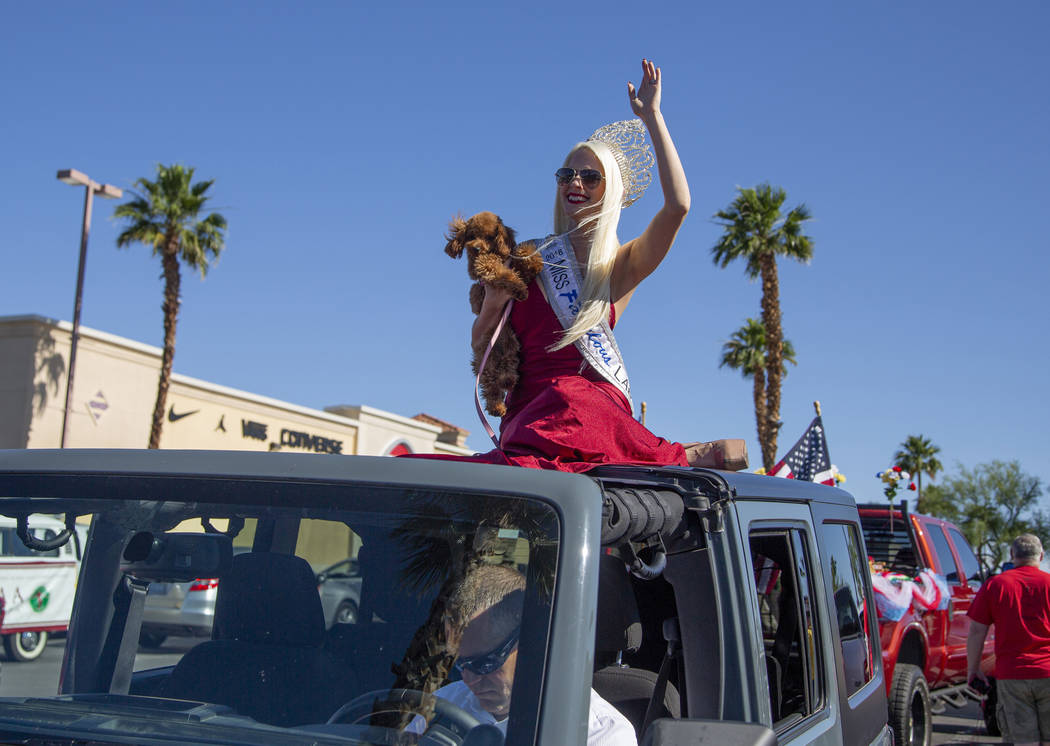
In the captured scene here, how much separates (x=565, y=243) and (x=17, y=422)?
22.7 metres

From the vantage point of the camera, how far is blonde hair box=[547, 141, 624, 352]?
276cm

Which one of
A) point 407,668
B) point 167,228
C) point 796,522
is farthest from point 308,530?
point 167,228

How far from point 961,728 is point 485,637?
9816 mm

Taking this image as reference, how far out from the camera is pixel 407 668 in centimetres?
165

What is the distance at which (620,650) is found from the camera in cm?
218

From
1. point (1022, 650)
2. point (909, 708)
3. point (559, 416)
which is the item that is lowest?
point (909, 708)

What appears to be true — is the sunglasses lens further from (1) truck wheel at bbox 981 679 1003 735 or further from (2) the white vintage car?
(1) truck wheel at bbox 981 679 1003 735

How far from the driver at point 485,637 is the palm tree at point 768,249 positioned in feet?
80.2

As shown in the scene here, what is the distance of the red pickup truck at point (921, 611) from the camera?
6.25 m

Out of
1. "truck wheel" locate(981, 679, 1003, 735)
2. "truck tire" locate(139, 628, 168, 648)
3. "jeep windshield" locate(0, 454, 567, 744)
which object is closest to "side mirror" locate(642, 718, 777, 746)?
"jeep windshield" locate(0, 454, 567, 744)

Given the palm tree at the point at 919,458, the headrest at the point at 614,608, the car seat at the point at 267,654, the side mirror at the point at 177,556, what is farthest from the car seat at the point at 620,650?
the palm tree at the point at 919,458

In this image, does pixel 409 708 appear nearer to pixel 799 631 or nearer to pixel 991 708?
pixel 799 631

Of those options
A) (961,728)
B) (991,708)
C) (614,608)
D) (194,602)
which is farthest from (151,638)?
(961,728)

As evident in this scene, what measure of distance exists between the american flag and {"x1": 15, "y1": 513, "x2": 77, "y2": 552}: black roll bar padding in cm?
1052
